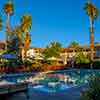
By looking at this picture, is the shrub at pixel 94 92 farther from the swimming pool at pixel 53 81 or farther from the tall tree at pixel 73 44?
the tall tree at pixel 73 44

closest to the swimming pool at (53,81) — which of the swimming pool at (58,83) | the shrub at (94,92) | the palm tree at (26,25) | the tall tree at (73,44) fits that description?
the swimming pool at (58,83)

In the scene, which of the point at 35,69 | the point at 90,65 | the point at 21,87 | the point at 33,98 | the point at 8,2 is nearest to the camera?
the point at 33,98

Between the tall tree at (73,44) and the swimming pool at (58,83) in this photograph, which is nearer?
the swimming pool at (58,83)

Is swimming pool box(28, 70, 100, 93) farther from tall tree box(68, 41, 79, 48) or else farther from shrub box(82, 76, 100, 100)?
tall tree box(68, 41, 79, 48)

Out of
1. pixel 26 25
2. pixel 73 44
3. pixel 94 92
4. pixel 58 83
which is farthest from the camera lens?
pixel 73 44

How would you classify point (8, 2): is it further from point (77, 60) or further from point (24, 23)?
point (77, 60)

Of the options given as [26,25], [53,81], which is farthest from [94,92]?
[26,25]

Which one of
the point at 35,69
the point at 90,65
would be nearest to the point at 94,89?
the point at 35,69

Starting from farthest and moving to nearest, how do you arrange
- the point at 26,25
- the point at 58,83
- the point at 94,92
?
the point at 26,25 → the point at 58,83 → the point at 94,92

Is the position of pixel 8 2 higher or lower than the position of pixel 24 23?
higher

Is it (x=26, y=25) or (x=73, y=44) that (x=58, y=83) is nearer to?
(x=26, y=25)

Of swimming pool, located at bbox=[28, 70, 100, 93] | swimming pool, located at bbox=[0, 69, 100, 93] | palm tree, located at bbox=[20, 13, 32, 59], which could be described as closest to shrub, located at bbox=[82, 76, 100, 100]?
swimming pool, located at bbox=[28, 70, 100, 93]

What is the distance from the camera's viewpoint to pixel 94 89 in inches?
288

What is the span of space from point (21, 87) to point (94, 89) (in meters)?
6.21
